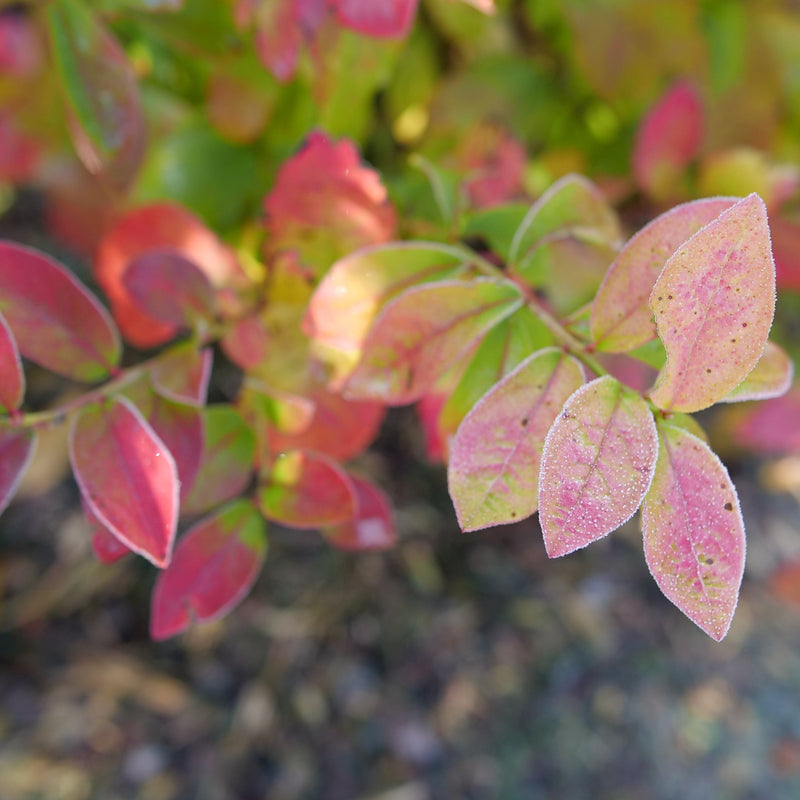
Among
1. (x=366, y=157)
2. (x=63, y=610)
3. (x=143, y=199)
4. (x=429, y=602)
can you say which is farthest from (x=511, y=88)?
(x=63, y=610)

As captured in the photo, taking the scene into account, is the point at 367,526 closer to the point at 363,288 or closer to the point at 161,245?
the point at 363,288

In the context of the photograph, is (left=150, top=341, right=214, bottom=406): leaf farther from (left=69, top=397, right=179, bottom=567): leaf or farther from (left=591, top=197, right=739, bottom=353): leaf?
(left=591, top=197, right=739, bottom=353): leaf

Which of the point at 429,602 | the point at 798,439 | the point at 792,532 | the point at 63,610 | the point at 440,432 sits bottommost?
the point at 792,532

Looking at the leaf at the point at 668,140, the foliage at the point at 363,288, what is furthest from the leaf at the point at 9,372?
the leaf at the point at 668,140

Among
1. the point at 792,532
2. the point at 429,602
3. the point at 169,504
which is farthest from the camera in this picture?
the point at 792,532

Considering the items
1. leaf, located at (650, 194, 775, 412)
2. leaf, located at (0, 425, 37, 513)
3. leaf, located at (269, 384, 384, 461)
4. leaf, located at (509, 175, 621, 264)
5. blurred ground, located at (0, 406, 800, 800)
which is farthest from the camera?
blurred ground, located at (0, 406, 800, 800)

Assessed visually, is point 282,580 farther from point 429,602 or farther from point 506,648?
point 506,648

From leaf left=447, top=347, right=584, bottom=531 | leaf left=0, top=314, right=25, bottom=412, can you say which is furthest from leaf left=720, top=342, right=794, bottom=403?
leaf left=0, top=314, right=25, bottom=412
